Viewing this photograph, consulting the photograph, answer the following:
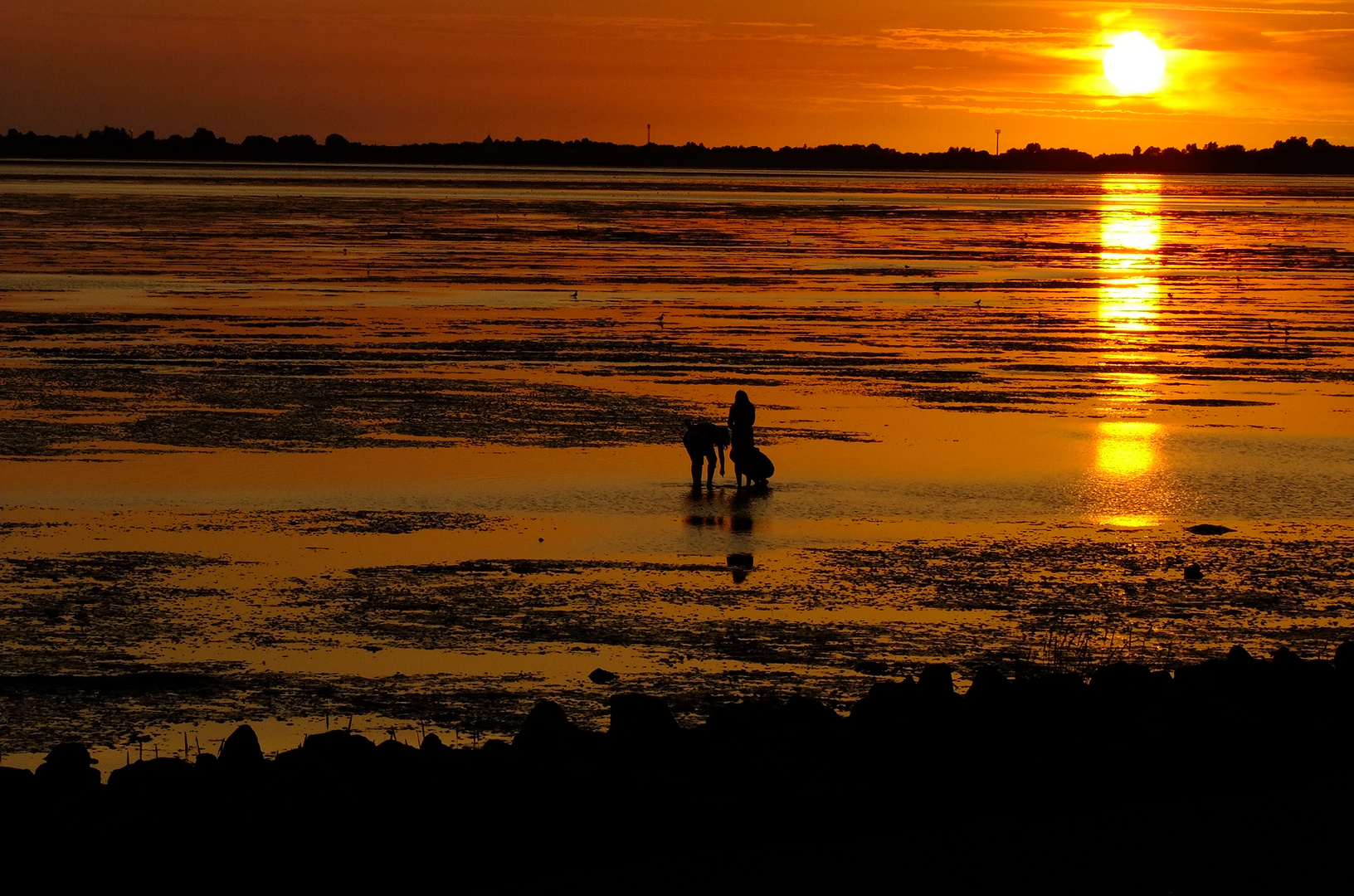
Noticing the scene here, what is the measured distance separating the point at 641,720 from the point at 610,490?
25.9 ft

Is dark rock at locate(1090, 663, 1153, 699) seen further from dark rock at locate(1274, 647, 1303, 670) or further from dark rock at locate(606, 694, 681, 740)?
dark rock at locate(606, 694, 681, 740)

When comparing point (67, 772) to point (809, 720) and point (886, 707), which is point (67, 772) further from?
point (886, 707)

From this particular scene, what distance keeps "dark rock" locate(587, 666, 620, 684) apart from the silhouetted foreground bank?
83.2 inches

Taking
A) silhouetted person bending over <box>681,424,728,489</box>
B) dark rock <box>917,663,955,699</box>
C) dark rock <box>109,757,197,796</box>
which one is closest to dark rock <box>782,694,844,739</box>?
dark rock <box>917,663,955,699</box>

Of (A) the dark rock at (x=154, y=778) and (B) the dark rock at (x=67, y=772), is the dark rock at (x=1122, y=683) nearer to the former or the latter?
(A) the dark rock at (x=154, y=778)

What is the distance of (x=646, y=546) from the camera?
12891 mm

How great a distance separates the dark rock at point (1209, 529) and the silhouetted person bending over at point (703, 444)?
4293mm

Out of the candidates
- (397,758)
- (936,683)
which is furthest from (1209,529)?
(397,758)

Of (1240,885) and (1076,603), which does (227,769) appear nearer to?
(1240,885)

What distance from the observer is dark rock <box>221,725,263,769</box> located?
6645 millimetres

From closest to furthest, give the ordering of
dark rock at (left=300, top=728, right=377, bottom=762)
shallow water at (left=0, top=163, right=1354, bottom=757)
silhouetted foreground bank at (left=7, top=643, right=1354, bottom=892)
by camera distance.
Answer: silhouetted foreground bank at (left=7, top=643, right=1354, bottom=892)
dark rock at (left=300, top=728, right=377, bottom=762)
shallow water at (left=0, top=163, right=1354, bottom=757)

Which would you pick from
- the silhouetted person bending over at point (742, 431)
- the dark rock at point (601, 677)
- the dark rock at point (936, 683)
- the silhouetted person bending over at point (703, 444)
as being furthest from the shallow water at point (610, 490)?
the dark rock at point (936, 683)

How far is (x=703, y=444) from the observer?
15453 millimetres

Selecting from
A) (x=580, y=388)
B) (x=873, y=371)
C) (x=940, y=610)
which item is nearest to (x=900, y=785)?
(x=940, y=610)
